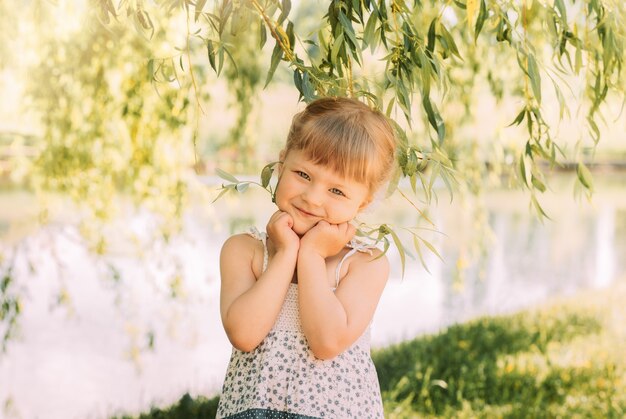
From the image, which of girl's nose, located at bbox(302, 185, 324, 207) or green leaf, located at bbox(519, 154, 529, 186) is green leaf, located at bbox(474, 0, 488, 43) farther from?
girl's nose, located at bbox(302, 185, 324, 207)

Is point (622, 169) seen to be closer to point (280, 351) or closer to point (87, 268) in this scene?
point (87, 268)

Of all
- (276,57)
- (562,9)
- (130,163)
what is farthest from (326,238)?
(130,163)

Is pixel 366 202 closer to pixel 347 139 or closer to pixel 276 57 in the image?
pixel 347 139

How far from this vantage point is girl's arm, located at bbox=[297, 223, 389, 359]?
1667 millimetres

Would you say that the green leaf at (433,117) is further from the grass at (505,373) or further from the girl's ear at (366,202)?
the grass at (505,373)

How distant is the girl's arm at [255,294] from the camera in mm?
1666

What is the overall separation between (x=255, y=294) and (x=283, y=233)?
0.15 m

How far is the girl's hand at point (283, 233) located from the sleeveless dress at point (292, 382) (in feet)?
0.32

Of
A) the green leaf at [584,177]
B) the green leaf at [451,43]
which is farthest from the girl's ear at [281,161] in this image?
the green leaf at [584,177]

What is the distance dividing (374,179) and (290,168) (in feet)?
0.64

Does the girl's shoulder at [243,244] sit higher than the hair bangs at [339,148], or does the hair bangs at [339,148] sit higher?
the hair bangs at [339,148]

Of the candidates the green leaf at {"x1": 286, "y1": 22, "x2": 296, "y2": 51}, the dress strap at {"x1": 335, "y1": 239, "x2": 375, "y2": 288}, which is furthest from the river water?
the green leaf at {"x1": 286, "y1": 22, "x2": 296, "y2": 51}

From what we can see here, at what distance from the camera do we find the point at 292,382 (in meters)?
1.70

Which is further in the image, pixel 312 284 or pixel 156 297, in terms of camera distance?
pixel 156 297
